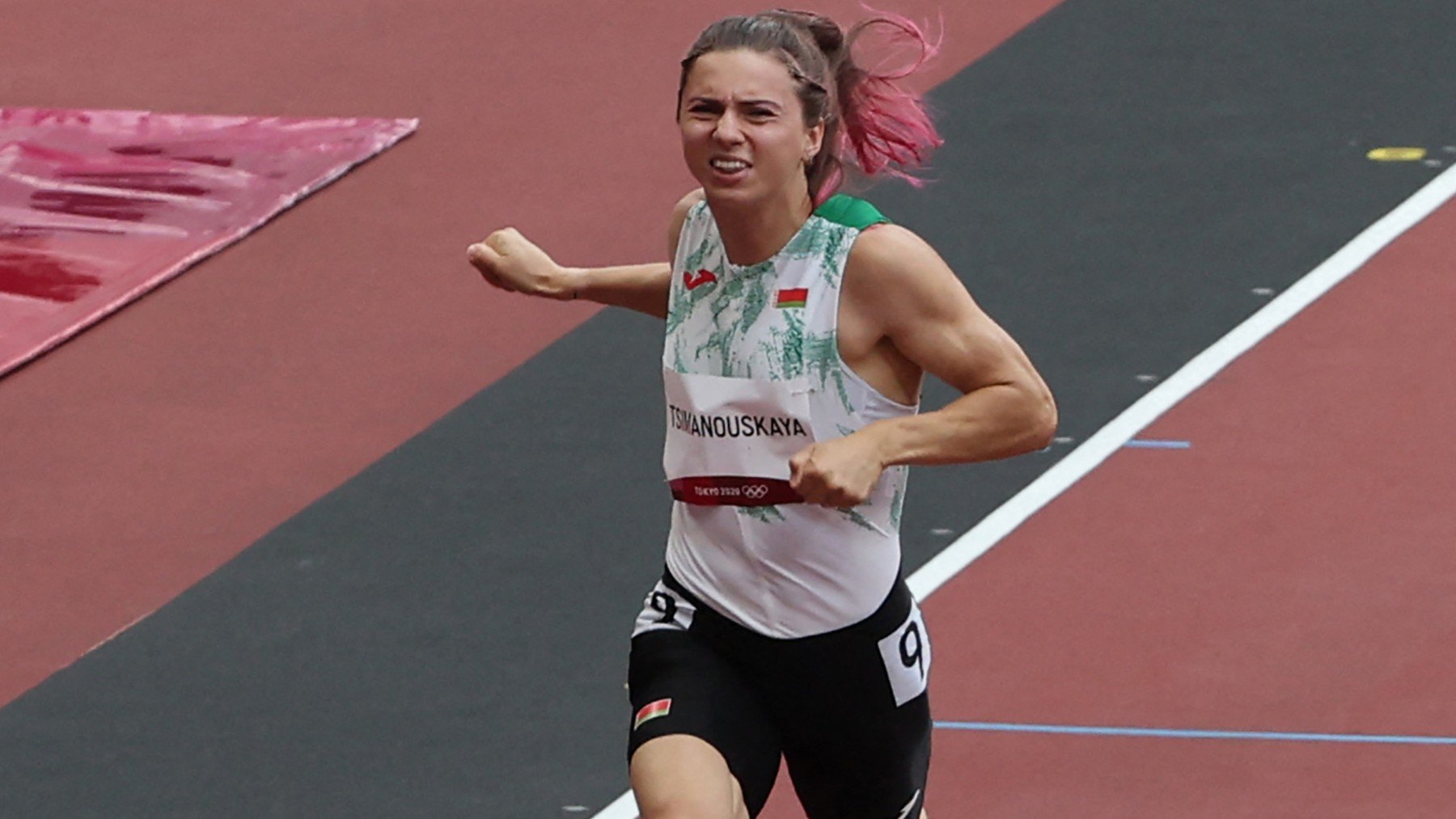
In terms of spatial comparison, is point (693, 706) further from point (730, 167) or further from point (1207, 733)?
point (1207, 733)

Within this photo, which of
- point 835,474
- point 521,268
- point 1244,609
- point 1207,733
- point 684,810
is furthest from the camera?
point 1244,609

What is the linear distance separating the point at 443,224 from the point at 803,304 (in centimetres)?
559

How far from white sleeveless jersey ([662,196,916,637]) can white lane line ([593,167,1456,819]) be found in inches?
64.9

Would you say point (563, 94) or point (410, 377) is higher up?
point (563, 94)

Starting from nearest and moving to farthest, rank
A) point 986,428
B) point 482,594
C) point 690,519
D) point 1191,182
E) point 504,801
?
point 986,428, point 690,519, point 504,801, point 482,594, point 1191,182

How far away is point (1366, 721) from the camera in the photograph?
272 inches

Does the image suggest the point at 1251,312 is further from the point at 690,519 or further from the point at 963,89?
the point at 690,519

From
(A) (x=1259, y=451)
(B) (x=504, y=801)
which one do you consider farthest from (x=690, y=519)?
(A) (x=1259, y=451)

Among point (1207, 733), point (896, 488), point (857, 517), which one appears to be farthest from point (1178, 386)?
point (857, 517)

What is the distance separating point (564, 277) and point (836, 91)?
0.70m

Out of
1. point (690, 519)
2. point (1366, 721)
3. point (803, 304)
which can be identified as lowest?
point (1366, 721)

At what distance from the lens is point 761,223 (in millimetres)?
4895

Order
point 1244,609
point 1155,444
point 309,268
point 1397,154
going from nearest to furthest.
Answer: point 1244,609 → point 1155,444 → point 309,268 → point 1397,154

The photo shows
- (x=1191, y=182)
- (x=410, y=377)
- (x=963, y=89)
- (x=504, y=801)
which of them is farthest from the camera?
Answer: (x=963, y=89)
